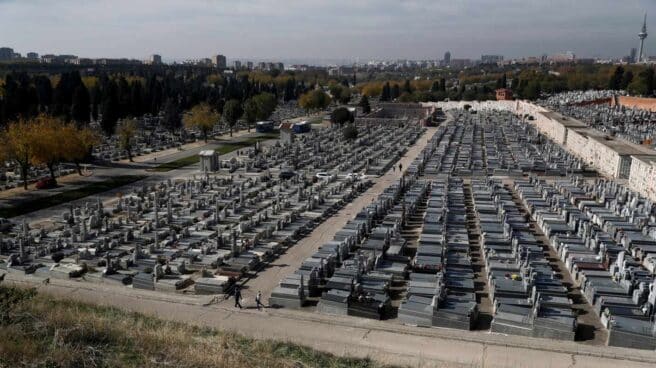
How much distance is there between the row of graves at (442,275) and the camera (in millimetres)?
11086

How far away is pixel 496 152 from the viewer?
34.9 meters

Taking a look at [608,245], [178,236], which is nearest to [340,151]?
[178,236]

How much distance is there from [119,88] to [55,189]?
2832 centimetres

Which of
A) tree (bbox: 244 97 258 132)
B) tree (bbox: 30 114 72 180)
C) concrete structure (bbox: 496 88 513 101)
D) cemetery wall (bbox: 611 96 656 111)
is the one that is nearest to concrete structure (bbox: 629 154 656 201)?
tree (bbox: 30 114 72 180)

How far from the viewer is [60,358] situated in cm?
657

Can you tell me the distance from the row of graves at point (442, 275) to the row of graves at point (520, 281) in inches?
23.5

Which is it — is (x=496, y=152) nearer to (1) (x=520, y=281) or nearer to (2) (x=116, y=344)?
(1) (x=520, y=281)

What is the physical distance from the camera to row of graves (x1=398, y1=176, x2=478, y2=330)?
11086 millimetres

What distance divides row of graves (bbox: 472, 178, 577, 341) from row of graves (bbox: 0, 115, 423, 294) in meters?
6.03

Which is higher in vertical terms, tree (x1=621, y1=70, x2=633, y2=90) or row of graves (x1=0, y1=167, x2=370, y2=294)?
tree (x1=621, y1=70, x2=633, y2=90)

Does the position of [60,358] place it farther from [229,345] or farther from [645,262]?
[645,262]

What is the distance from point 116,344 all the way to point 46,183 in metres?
19.3

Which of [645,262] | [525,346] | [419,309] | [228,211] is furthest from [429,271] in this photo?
[228,211]

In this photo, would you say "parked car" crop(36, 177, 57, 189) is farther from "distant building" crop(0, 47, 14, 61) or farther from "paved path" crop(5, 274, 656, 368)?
"distant building" crop(0, 47, 14, 61)
